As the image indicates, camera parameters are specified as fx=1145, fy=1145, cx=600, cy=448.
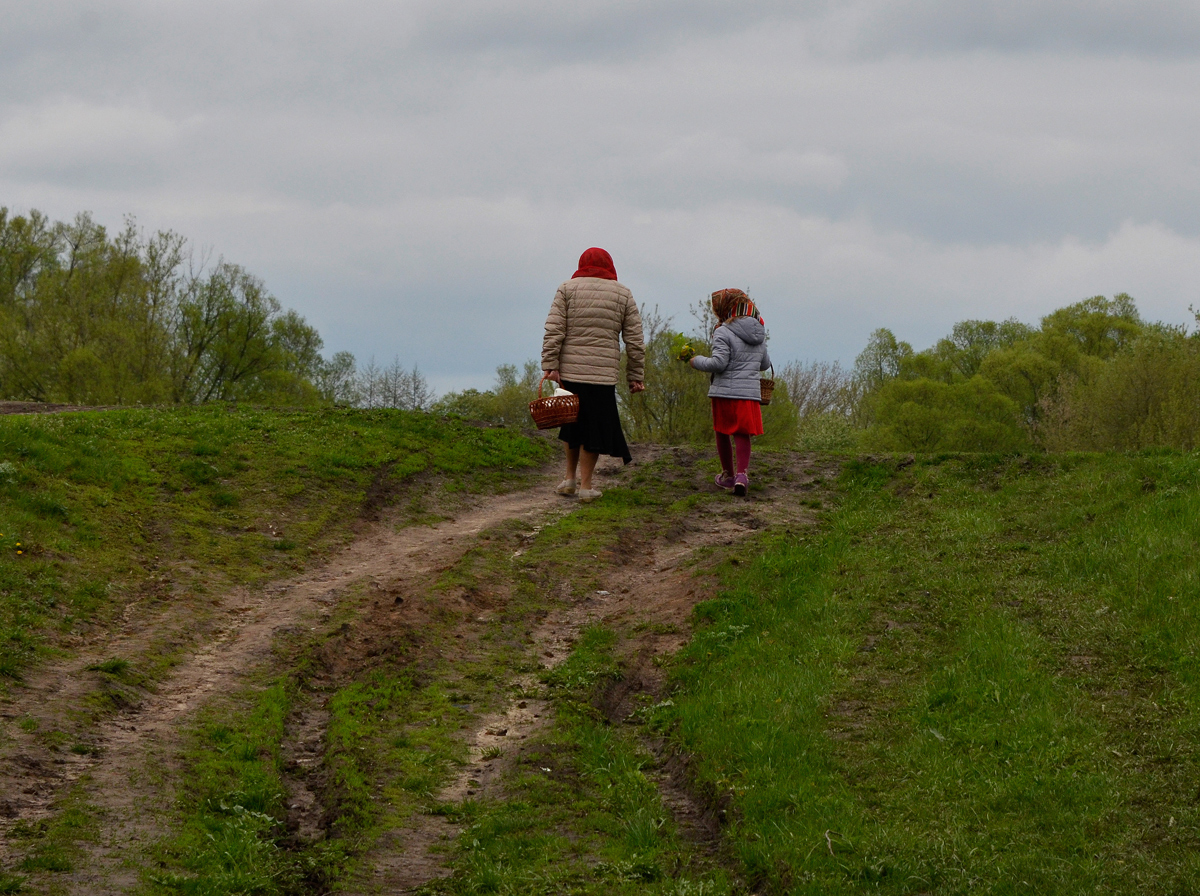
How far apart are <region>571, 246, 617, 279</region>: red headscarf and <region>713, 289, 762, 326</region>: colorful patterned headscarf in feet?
4.27

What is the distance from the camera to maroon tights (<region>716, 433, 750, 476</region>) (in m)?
13.7

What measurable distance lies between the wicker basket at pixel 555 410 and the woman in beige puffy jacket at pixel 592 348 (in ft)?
1.42

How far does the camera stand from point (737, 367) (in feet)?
44.3

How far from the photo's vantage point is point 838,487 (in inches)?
563

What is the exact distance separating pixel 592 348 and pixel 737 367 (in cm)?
177

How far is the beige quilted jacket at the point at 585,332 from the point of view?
1304 cm

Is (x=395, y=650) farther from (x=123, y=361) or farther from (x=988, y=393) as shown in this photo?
(x=988, y=393)

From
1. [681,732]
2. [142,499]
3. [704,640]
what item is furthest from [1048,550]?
[142,499]

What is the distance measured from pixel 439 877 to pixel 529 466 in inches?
423

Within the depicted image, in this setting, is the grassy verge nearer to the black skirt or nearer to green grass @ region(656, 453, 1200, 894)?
green grass @ region(656, 453, 1200, 894)

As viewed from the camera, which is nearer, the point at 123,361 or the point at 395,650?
the point at 395,650

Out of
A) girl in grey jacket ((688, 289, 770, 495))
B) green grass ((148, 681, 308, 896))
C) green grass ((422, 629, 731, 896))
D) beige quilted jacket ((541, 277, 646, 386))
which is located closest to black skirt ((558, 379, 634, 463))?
beige quilted jacket ((541, 277, 646, 386))

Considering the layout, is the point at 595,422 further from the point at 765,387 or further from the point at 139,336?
the point at 139,336

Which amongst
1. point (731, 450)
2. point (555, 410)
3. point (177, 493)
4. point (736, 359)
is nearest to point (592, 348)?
point (555, 410)
